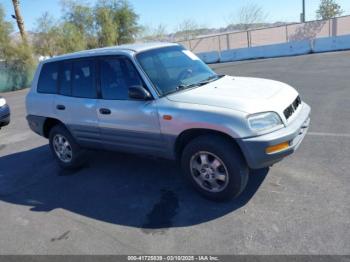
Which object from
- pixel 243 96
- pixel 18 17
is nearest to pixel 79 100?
pixel 243 96

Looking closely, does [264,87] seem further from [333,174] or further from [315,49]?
[315,49]

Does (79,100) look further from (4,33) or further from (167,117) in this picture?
(4,33)

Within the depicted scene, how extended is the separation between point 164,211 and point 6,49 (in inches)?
980

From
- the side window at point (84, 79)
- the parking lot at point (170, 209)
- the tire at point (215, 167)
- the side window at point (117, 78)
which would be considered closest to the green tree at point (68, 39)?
the parking lot at point (170, 209)

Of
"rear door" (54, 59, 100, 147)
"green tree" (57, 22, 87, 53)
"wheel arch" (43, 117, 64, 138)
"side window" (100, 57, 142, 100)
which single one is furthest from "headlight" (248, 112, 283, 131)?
"green tree" (57, 22, 87, 53)

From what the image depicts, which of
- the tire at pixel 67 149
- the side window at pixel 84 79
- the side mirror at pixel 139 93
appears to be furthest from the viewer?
the tire at pixel 67 149

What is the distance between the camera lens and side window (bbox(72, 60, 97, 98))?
189 inches

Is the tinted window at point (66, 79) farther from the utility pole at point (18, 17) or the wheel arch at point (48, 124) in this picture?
the utility pole at point (18, 17)

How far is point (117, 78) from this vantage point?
4.49m

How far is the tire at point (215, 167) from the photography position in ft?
11.9

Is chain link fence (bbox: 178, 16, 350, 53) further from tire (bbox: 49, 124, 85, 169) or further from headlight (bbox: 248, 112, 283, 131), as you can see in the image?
headlight (bbox: 248, 112, 283, 131)

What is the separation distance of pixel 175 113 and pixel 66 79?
7.68ft

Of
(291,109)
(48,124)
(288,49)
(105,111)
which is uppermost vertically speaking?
(105,111)

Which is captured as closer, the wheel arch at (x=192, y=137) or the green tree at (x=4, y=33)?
the wheel arch at (x=192, y=137)
